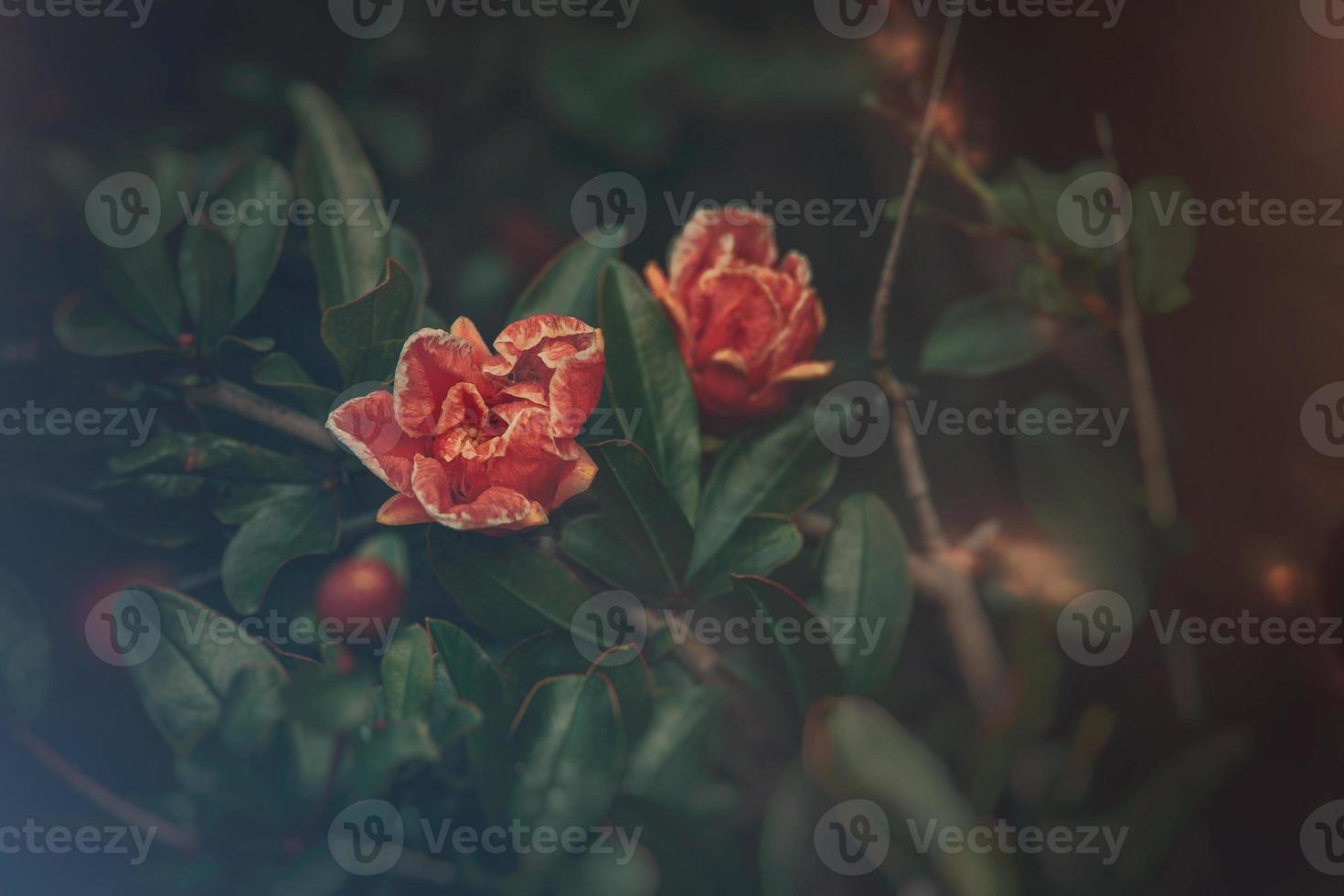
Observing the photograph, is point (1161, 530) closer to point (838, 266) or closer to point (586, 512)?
point (838, 266)

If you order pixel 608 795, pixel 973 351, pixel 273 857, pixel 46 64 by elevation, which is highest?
pixel 973 351

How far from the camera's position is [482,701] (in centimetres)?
79

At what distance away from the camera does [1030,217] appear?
0.96m

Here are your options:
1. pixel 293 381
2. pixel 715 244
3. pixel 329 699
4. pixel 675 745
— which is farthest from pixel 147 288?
pixel 675 745

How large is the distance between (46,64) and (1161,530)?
1.12 m

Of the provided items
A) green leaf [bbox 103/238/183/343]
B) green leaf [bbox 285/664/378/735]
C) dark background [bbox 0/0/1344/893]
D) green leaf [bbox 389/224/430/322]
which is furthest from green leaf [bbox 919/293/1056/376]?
green leaf [bbox 103/238/183/343]

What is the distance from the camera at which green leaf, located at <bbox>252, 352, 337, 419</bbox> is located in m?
0.83

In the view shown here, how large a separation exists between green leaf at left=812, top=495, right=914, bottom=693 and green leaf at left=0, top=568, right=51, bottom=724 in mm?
674

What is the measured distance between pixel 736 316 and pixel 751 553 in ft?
0.69

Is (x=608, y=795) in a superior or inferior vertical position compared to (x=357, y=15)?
inferior

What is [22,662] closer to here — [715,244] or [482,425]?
[482,425]

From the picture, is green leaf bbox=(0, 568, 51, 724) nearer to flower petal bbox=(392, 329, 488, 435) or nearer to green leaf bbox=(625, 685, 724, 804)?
flower petal bbox=(392, 329, 488, 435)

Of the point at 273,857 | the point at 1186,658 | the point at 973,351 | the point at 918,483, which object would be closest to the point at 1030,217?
the point at 973,351

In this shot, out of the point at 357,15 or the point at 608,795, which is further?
the point at 357,15
